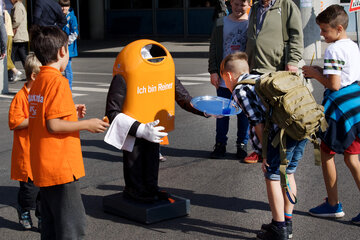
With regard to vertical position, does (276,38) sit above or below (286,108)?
above

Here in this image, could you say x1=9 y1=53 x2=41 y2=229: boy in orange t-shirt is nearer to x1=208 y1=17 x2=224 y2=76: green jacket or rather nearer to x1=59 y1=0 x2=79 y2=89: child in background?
x1=208 y1=17 x2=224 y2=76: green jacket

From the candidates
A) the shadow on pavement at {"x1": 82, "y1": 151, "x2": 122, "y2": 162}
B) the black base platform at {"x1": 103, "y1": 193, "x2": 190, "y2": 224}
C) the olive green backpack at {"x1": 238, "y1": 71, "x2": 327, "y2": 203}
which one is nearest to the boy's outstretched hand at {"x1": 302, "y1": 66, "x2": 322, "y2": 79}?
the olive green backpack at {"x1": 238, "y1": 71, "x2": 327, "y2": 203}

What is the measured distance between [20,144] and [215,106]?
5.27 ft

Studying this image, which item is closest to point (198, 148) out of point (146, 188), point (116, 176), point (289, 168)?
point (116, 176)

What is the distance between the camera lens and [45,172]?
12.2ft

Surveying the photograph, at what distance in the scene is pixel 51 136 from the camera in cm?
371

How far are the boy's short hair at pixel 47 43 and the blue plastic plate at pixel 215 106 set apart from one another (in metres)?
1.49

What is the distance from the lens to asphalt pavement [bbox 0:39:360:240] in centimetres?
479

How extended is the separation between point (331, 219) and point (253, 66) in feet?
6.50

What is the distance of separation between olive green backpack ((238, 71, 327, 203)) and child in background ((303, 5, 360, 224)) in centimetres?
54

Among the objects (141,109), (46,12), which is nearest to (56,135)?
(141,109)

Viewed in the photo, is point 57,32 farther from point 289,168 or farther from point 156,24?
point 156,24

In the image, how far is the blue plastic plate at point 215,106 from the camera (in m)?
4.93

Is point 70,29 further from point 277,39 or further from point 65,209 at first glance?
point 65,209
